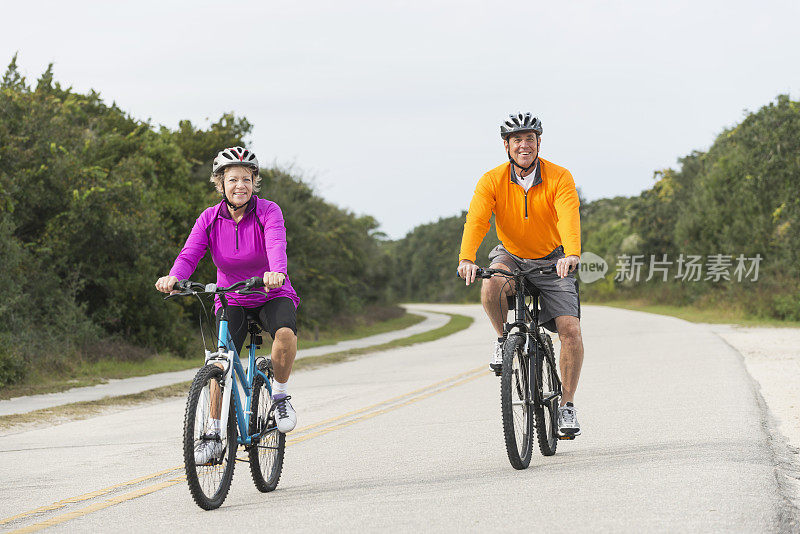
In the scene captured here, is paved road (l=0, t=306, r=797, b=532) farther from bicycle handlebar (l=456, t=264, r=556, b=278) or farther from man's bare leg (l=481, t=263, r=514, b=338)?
bicycle handlebar (l=456, t=264, r=556, b=278)

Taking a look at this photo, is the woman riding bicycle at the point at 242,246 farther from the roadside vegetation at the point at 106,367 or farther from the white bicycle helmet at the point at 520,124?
the roadside vegetation at the point at 106,367

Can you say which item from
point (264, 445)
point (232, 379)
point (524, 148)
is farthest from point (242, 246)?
point (524, 148)

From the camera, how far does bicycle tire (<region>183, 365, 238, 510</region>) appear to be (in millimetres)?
5648

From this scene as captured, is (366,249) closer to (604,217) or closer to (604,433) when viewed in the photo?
(604,433)

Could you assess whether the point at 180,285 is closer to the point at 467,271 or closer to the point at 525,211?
the point at 467,271

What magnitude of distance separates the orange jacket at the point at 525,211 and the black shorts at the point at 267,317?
1426 mm

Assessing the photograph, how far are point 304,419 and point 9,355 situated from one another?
20.6ft

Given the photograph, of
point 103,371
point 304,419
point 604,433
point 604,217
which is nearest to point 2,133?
point 103,371

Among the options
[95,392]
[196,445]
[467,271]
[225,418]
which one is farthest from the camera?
[95,392]

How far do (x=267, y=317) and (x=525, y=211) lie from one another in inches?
85.6

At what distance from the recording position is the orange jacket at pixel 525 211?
7223mm

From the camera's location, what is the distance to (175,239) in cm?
2330

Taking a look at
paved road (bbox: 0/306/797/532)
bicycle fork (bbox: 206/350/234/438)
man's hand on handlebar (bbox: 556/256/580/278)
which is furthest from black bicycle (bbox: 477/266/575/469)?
bicycle fork (bbox: 206/350/234/438)

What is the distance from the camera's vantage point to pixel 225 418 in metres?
5.93
